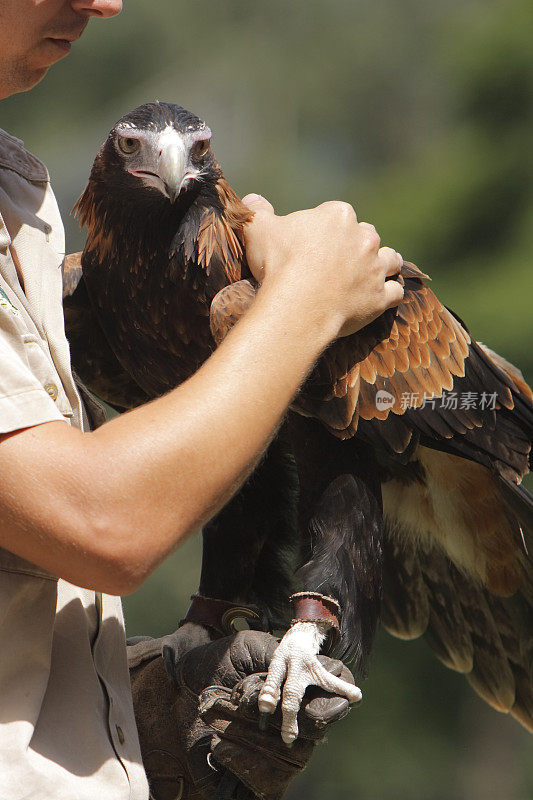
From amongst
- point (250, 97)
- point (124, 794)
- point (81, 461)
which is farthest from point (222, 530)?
point (250, 97)

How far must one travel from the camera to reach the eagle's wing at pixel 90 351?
2256 mm

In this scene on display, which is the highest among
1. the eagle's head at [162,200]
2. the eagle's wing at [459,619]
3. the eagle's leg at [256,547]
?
the eagle's head at [162,200]

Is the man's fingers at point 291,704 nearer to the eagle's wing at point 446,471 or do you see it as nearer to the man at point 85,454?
the man at point 85,454

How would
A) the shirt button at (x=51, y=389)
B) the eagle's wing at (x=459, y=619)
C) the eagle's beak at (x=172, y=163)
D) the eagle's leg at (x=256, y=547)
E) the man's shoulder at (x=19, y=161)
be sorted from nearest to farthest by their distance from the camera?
the shirt button at (x=51, y=389) → the man's shoulder at (x=19, y=161) → the eagle's beak at (x=172, y=163) → the eagle's leg at (x=256, y=547) → the eagle's wing at (x=459, y=619)

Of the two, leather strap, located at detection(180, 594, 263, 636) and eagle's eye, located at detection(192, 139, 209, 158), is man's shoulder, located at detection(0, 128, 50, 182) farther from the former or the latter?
leather strap, located at detection(180, 594, 263, 636)

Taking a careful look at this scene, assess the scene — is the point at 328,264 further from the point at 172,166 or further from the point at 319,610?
the point at 319,610

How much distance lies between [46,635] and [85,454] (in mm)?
323

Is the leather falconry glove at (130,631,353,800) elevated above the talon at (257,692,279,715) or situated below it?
below

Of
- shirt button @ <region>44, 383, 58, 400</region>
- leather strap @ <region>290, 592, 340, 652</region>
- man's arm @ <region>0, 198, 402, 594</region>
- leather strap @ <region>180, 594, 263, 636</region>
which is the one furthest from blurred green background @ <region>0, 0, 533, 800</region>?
man's arm @ <region>0, 198, 402, 594</region>

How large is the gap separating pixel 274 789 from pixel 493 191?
23.0 ft

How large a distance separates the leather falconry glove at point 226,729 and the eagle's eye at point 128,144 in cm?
101

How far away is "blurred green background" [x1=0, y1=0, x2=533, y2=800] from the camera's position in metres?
7.91

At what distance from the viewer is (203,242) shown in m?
2.06

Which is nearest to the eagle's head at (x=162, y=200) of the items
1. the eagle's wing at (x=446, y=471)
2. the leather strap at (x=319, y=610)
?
the eagle's wing at (x=446, y=471)
